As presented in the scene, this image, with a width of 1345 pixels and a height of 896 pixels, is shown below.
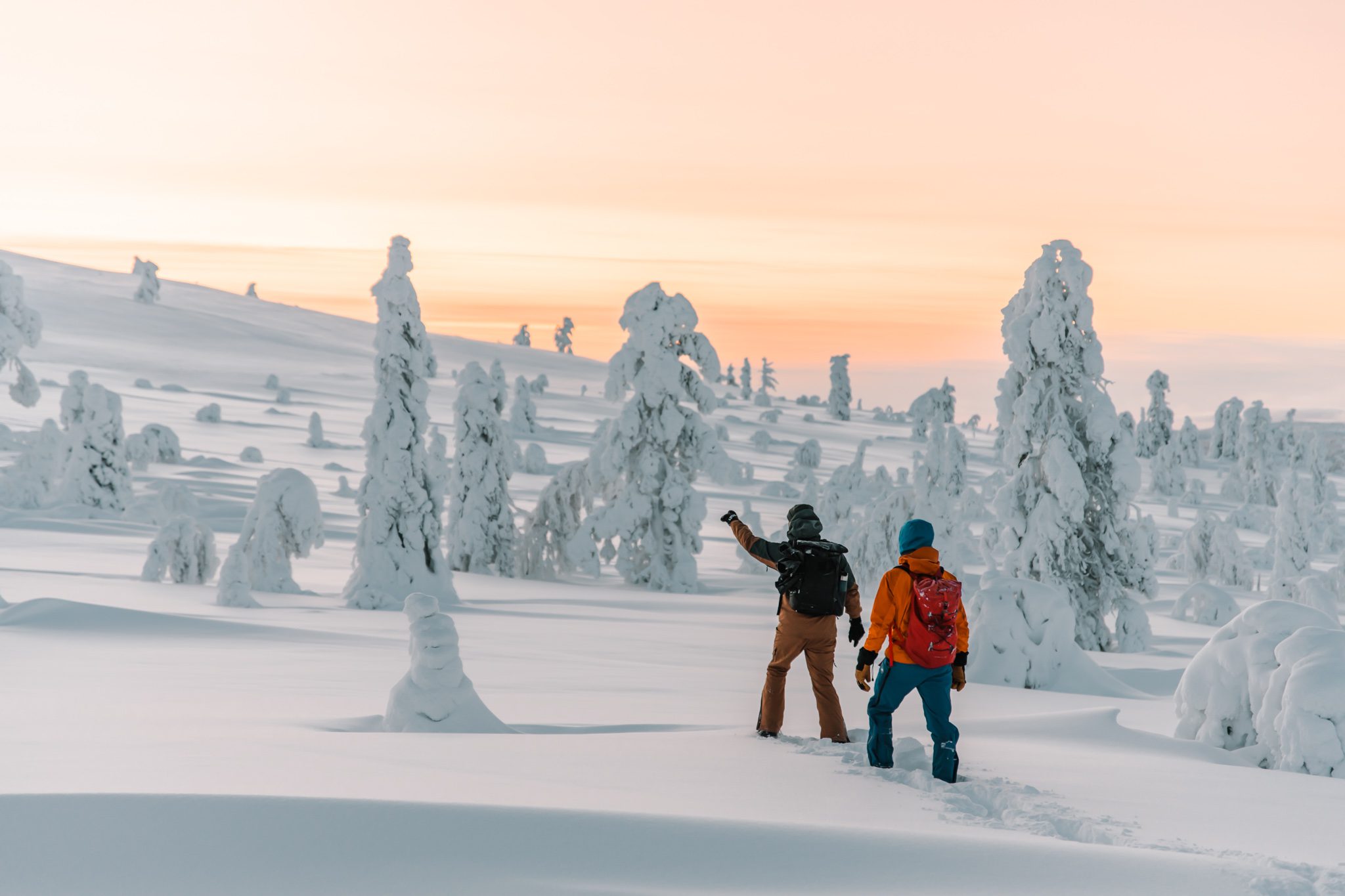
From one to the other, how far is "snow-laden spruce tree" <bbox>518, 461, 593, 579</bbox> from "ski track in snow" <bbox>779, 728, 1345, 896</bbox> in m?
22.8

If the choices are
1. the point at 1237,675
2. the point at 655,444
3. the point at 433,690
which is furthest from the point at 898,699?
the point at 655,444

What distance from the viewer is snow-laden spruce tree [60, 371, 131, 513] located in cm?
3478

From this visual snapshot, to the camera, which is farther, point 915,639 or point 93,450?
point 93,450

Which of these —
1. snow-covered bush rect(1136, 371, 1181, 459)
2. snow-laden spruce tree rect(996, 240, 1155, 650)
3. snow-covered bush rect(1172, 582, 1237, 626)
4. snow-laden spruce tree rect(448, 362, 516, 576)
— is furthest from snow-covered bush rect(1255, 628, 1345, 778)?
snow-covered bush rect(1136, 371, 1181, 459)

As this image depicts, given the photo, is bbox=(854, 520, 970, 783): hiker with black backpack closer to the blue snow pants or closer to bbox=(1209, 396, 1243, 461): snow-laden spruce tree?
the blue snow pants

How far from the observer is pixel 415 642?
26.1 ft

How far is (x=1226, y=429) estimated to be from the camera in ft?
314

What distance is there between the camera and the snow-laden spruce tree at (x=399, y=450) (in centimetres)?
2217

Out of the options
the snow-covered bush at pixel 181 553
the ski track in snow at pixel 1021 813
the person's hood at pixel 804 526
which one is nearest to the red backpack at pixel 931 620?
the ski track in snow at pixel 1021 813

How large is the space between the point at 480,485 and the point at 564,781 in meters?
24.7

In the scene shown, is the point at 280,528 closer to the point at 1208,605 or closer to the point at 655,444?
the point at 655,444

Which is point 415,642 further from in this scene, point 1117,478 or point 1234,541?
point 1234,541

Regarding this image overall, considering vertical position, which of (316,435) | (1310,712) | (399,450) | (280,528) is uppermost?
(316,435)

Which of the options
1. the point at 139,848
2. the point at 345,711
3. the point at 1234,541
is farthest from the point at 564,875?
the point at 1234,541
